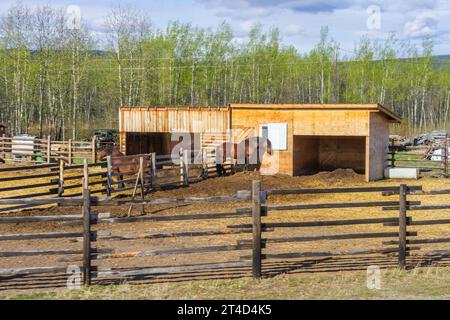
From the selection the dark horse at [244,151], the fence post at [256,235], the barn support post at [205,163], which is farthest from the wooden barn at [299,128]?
the fence post at [256,235]

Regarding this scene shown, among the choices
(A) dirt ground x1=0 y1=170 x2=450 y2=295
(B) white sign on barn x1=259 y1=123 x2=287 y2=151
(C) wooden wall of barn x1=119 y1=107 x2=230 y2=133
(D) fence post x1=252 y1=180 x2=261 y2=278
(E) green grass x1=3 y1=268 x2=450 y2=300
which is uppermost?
(C) wooden wall of barn x1=119 y1=107 x2=230 y2=133

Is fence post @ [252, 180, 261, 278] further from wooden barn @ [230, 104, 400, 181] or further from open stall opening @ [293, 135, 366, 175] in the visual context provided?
open stall opening @ [293, 135, 366, 175]

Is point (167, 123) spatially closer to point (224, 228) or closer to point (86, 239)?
point (224, 228)

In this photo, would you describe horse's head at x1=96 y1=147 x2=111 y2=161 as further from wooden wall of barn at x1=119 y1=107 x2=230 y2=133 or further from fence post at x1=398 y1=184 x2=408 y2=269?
fence post at x1=398 y1=184 x2=408 y2=269

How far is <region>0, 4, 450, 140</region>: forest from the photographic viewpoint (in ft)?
144

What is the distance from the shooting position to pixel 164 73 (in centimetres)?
5278

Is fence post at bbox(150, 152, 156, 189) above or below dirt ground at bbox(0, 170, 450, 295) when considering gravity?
above

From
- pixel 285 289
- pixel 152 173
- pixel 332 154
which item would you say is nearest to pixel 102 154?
pixel 152 173

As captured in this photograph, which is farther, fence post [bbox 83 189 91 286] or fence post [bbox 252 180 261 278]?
fence post [bbox 252 180 261 278]

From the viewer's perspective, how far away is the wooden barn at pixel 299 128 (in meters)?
23.1

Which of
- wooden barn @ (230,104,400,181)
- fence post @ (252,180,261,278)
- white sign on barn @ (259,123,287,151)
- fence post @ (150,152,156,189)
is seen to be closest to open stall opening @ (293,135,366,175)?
wooden barn @ (230,104,400,181)

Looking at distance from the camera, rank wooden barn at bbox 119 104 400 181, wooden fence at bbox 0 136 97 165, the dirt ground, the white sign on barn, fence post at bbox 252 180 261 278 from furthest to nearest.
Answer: wooden fence at bbox 0 136 97 165 < the white sign on barn < wooden barn at bbox 119 104 400 181 < the dirt ground < fence post at bbox 252 180 261 278

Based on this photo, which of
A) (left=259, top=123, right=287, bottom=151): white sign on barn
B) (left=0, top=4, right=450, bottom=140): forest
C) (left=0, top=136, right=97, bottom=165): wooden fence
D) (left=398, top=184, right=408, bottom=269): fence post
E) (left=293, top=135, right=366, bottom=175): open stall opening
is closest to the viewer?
(left=398, top=184, right=408, bottom=269): fence post

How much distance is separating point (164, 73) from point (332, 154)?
28120 mm
